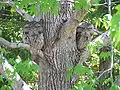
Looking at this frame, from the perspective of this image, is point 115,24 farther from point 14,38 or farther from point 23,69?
point 14,38

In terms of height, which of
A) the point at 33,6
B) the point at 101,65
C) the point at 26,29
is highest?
the point at 33,6

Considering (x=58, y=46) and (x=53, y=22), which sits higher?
(x=53, y=22)

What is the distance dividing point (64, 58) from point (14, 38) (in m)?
3.01

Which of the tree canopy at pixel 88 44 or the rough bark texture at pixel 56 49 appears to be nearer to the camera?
the tree canopy at pixel 88 44

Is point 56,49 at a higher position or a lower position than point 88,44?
lower

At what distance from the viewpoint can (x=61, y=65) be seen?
5.02m

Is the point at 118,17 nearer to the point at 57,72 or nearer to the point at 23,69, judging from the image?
the point at 23,69

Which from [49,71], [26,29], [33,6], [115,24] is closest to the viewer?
[115,24]

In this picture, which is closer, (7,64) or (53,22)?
(7,64)

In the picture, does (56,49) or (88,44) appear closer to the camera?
(88,44)

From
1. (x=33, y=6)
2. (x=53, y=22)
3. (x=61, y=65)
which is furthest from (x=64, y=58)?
(x=33, y=6)

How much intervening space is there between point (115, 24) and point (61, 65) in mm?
3542

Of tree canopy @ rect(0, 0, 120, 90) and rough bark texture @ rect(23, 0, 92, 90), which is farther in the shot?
rough bark texture @ rect(23, 0, 92, 90)

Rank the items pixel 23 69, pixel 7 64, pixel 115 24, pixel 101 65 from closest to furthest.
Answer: pixel 115 24 < pixel 23 69 < pixel 7 64 < pixel 101 65
